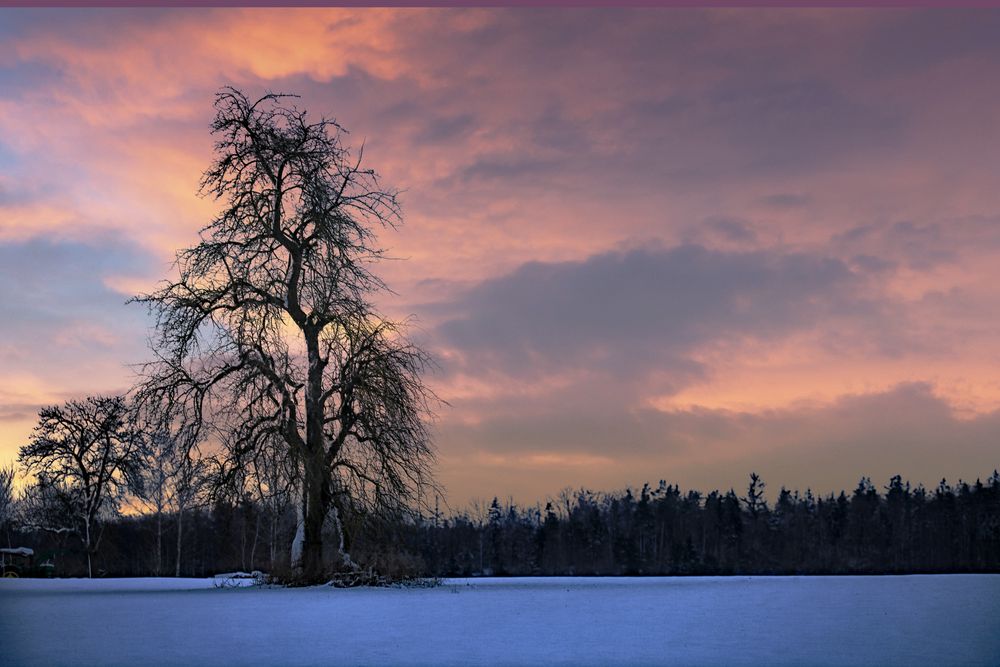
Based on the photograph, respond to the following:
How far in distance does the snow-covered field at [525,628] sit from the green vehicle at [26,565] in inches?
947

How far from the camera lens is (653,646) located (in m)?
12.5

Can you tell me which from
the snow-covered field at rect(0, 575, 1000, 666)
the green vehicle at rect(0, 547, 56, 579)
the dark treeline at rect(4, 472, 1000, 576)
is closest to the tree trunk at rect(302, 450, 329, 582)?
the snow-covered field at rect(0, 575, 1000, 666)

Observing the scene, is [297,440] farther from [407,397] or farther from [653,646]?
[653,646]

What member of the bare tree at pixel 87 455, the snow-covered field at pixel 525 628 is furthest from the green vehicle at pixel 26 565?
the snow-covered field at pixel 525 628

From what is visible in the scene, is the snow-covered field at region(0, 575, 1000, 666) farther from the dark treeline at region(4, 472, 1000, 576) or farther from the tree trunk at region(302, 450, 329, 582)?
the dark treeline at region(4, 472, 1000, 576)

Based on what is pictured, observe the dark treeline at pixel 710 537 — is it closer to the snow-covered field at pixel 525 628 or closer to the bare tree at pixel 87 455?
the bare tree at pixel 87 455

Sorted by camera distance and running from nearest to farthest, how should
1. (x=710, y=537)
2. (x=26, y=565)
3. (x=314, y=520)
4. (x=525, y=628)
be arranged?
1. (x=525, y=628)
2. (x=314, y=520)
3. (x=26, y=565)
4. (x=710, y=537)

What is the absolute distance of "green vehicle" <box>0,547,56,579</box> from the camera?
4412cm

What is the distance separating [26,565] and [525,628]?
42475 mm

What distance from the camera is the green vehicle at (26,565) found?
44125 mm

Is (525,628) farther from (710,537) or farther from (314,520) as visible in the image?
(710,537)

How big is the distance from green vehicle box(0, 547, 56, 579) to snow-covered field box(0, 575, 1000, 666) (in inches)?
947

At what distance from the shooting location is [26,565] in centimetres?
4862

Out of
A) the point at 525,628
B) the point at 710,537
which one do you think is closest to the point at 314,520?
the point at 525,628
